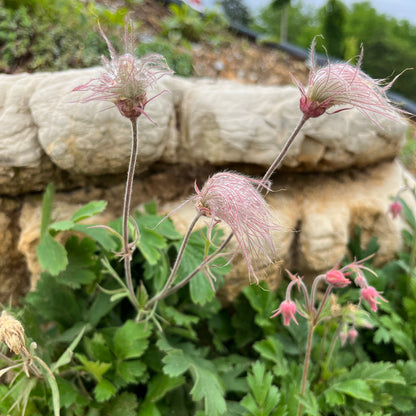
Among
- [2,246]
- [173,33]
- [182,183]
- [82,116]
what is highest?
[173,33]

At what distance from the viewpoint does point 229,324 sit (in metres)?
2.30

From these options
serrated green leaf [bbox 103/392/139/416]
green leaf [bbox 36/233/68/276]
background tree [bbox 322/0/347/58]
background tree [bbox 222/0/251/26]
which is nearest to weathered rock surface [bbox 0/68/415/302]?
green leaf [bbox 36/233/68/276]

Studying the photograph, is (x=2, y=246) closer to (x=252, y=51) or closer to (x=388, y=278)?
(x=388, y=278)

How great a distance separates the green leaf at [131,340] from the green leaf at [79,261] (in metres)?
0.27

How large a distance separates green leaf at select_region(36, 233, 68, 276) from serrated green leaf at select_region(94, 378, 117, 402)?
461 mm

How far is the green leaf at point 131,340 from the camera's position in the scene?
5.67 feet

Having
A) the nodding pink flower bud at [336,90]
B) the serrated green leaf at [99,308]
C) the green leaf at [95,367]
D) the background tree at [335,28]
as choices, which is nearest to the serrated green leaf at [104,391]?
the green leaf at [95,367]

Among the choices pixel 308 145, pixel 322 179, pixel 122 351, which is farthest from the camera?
pixel 322 179

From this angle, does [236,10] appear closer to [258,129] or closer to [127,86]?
[258,129]

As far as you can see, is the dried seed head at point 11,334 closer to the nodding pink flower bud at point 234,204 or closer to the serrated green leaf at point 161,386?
the nodding pink flower bud at point 234,204

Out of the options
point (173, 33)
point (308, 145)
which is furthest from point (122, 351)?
point (173, 33)

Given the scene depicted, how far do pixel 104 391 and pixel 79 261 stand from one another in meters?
0.55

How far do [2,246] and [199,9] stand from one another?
324cm

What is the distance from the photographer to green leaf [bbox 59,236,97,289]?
1864 millimetres
